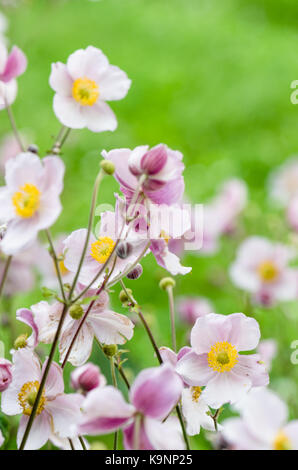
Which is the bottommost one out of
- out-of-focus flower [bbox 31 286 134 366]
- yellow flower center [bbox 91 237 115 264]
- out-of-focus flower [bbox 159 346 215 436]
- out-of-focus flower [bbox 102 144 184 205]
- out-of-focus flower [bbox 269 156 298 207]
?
out-of-focus flower [bbox 159 346 215 436]

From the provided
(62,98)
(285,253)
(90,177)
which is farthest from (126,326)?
(90,177)

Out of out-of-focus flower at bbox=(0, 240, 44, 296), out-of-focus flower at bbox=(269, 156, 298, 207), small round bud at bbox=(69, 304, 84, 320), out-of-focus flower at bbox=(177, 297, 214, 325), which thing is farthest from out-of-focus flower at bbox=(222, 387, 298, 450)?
out-of-focus flower at bbox=(269, 156, 298, 207)

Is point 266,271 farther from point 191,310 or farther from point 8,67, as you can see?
point 8,67

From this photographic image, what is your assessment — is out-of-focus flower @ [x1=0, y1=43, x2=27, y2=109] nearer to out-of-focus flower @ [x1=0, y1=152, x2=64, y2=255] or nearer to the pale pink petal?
out-of-focus flower @ [x1=0, y1=152, x2=64, y2=255]

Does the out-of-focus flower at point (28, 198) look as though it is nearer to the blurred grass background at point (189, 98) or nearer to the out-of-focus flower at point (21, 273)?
the out-of-focus flower at point (21, 273)

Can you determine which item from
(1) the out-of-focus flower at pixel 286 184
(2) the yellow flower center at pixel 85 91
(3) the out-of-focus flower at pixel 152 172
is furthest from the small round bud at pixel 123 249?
(1) the out-of-focus flower at pixel 286 184

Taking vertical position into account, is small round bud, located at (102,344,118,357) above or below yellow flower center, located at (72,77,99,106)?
below

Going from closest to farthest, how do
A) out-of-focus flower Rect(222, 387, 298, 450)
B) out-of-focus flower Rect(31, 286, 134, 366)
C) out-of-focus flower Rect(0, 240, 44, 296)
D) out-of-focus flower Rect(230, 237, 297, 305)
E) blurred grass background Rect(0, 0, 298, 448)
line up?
out-of-focus flower Rect(222, 387, 298, 450)
out-of-focus flower Rect(31, 286, 134, 366)
out-of-focus flower Rect(0, 240, 44, 296)
out-of-focus flower Rect(230, 237, 297, 305)
blurred grass background Rect(0, 0, 298, 448)
